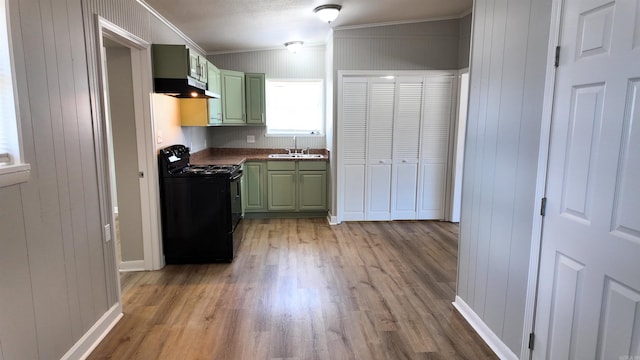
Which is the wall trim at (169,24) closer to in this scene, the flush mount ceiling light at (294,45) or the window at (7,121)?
the flush mount ceiling light at (294,45)

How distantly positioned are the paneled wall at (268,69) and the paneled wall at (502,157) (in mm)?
3513

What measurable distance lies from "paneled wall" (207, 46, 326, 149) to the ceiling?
0.92 feet

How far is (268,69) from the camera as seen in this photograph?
5.69 m

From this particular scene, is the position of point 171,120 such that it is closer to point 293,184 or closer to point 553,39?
point 293,184

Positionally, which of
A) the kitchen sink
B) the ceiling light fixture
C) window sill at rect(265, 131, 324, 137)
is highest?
the ceiling light fixture

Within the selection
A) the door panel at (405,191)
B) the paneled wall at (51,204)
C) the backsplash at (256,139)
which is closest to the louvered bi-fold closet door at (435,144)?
the door panel at (405,191)

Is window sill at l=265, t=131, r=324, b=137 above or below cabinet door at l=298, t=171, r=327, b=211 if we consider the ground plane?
above

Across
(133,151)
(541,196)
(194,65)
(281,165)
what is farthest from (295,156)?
(541,196)

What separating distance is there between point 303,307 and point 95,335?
4.73 feet

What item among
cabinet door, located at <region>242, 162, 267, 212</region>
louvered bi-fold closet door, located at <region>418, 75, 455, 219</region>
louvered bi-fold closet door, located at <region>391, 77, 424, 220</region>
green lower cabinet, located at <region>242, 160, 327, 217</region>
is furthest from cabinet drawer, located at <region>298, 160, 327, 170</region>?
louvered bi-fold closet door, located at <region>418, 75, 455, 219</region>

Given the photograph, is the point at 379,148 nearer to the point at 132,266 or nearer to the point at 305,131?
the point at 305,131

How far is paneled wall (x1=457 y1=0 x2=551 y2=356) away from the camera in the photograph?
6.27 feet

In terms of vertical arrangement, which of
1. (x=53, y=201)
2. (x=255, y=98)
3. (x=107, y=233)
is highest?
(x=255, y=98)

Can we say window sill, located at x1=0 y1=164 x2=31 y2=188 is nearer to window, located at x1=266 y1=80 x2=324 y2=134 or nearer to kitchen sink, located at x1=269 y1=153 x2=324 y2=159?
kitchen sink, located at x1=269 y1=153 x2=324 y2=159
